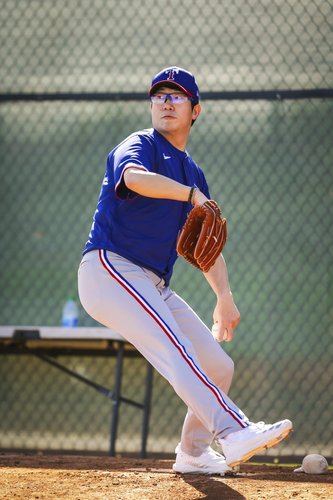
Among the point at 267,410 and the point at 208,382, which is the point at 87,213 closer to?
the point at 267,410

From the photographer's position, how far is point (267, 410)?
5859 mm

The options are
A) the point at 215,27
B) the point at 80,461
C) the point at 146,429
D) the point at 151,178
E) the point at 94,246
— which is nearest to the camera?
the point at 151,178

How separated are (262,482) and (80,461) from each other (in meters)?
1.38

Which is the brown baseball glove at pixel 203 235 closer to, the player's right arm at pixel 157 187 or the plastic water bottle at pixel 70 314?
the player's right arm at pixel 157 187

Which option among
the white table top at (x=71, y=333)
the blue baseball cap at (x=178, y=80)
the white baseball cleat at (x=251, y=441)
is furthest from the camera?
the white table top at (x=71, y=333)

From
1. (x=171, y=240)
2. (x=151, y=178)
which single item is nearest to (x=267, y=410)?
(x=171, y=240)

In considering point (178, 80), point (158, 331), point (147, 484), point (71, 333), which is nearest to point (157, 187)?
point (158, 331)

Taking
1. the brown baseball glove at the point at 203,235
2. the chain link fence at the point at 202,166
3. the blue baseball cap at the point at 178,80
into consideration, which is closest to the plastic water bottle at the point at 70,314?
the chain link fence at the point at 202,166

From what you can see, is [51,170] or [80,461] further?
[51,170]

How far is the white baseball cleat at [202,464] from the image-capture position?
3.92 meters

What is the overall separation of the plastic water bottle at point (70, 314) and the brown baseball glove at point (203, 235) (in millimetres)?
2588

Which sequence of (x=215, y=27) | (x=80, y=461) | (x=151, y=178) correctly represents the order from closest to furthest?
(x=151, y=178)
(x=80, y=461)
(x=215, y=27)

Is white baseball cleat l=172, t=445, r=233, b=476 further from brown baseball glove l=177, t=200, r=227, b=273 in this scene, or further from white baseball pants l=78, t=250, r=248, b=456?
brown baseball glove l=177, t=200, r=227, b=273

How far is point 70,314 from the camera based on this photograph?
20.1 feet
